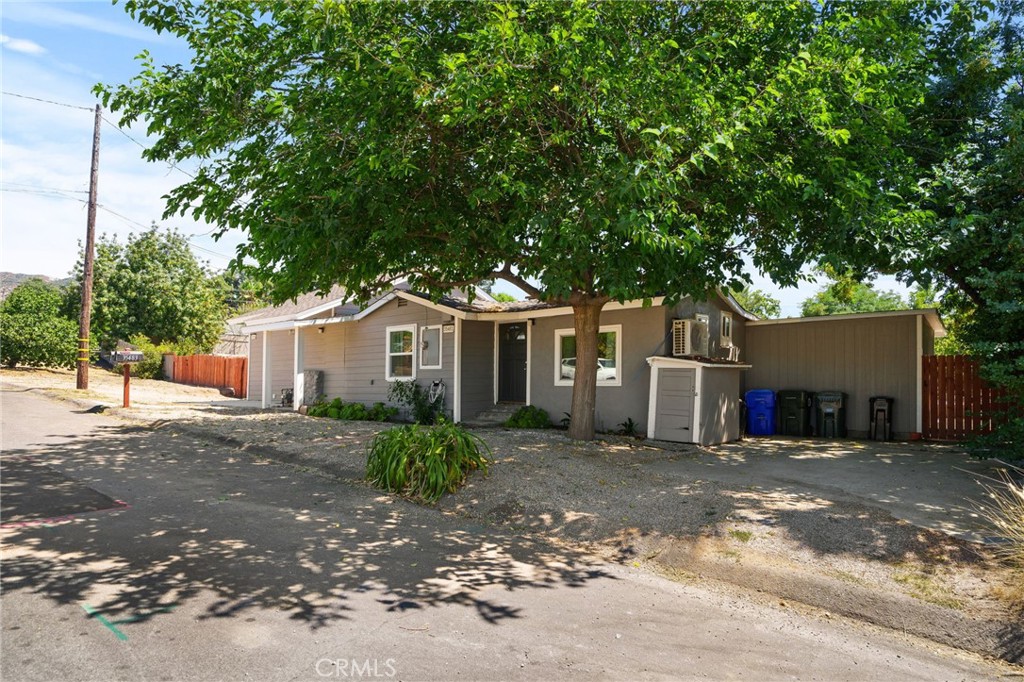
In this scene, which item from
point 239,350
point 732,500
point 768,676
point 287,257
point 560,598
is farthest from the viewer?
point 239,350

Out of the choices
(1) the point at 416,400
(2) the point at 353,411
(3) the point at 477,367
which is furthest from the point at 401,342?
(3) the point at 477,367

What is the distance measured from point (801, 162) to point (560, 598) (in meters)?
6.31

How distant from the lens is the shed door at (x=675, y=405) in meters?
11.6

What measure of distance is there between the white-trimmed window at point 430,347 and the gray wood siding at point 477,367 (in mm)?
741

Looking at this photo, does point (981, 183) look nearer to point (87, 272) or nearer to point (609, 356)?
point (609, 356)

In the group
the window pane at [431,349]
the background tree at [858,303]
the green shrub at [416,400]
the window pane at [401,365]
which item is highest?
the background tree at [858,303]

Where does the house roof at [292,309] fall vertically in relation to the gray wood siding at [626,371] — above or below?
above

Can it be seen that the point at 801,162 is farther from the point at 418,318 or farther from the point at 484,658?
the point at 418,318

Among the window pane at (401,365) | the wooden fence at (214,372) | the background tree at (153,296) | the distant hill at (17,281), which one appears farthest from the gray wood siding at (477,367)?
the distant hill at (17,281)

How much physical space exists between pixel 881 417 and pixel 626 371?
5.31m

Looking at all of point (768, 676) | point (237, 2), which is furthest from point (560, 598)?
point (237, 2)

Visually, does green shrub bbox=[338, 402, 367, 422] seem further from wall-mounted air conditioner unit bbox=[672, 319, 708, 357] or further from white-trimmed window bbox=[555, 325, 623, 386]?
wall-mounted air conditioner unit bbox=[672, 319, 708, 357]

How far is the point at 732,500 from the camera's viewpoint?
6895 mm

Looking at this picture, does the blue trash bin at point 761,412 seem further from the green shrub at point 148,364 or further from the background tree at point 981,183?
the green shrub at point 148,364
